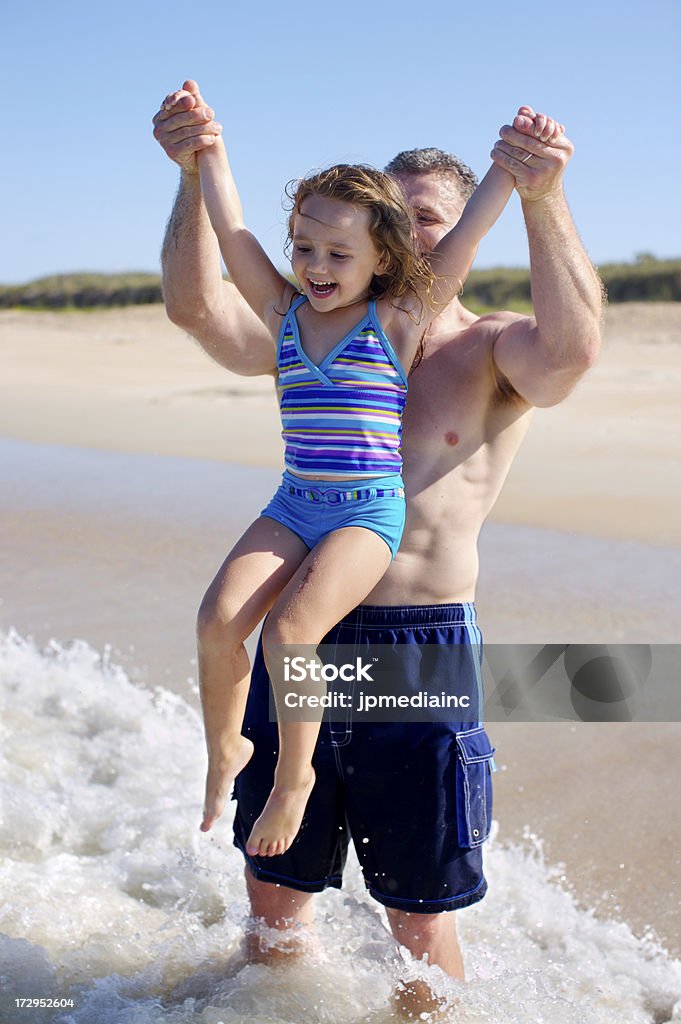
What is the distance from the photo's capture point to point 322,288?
2.49 meters

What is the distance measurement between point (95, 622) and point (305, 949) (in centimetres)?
285

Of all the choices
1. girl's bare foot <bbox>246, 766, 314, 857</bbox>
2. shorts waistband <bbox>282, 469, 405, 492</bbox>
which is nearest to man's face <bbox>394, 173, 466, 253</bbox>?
shorts waistband <bbox>282, 469, 405, 492</bbox>

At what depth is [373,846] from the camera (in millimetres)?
2621

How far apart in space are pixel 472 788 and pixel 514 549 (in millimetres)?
3919

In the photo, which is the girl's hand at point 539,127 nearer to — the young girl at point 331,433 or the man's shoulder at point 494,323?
the young girl at point 331,433

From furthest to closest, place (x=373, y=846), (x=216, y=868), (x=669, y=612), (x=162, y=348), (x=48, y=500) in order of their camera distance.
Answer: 1. (x=162, y=348)
2. (x=48, y=500)
3. (x=669, y=612)
4. (x=216, y=868)
5. (x=373, y=846)

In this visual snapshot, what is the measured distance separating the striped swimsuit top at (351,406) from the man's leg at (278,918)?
1034mm

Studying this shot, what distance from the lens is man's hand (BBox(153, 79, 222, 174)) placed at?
2.56 m

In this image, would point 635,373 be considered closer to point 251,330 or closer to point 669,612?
point 669,612

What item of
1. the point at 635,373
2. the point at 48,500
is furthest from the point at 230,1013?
the point at 635,373

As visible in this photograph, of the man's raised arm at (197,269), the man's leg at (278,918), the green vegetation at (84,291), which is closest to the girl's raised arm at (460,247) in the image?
the man's raised arm at (197,269)

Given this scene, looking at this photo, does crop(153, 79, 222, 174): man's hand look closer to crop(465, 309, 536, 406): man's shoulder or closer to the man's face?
the man's face

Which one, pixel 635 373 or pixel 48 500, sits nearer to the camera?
pixel 48 500

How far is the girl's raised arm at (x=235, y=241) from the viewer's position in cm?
261
